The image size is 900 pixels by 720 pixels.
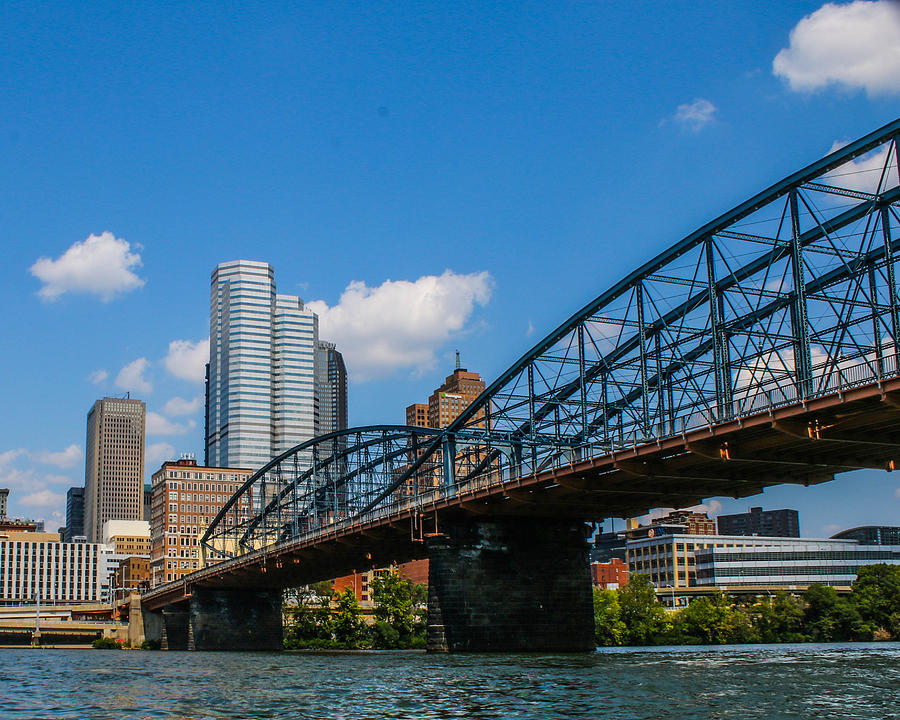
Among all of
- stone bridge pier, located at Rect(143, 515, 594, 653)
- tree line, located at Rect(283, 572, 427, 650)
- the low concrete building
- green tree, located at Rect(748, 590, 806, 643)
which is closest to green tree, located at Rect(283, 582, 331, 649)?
tree line, located at Rect(283, 572, 427, 650)

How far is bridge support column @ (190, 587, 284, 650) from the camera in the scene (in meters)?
124

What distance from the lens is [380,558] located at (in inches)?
3981

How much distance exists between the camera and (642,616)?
13375 centimetres

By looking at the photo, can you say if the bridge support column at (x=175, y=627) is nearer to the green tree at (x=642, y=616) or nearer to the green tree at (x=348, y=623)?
the green tree at (x=348, y=623)

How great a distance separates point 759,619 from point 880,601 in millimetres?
14397

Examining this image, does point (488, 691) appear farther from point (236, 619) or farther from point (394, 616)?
point (394, 616)

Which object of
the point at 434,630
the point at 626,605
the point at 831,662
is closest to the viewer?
the point at 831,662

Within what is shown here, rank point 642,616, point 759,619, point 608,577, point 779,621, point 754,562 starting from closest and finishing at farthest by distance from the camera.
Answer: point 642,616
point 779,621
point 759,619
point 754,562
point 608,577

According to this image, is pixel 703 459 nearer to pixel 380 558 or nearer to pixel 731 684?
pixel 731 684

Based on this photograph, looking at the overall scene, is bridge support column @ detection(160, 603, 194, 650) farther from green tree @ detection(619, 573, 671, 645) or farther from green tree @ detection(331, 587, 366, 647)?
green tree @ detection(619, 573, 671, 645)

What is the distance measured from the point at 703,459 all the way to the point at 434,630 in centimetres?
2437

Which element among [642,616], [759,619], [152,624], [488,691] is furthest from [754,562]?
[488,691]

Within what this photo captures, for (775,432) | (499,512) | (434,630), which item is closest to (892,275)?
(775,432)

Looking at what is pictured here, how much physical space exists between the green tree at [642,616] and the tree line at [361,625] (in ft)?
81.9
